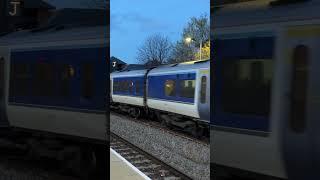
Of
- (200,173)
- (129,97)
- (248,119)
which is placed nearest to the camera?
(248,119)

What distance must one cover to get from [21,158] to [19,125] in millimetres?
183

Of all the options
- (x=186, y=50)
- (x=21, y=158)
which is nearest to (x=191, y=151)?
(x=186, y=50)

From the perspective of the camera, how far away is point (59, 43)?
78.1 inches

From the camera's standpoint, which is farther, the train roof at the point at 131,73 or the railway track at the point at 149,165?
the train roof at the point at 131,73

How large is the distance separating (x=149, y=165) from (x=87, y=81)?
4590 millimetres

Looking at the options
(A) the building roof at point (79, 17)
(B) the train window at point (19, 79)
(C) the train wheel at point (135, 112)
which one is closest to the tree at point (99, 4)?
(A) the building roof at point (79, 17)

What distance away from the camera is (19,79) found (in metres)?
2.08

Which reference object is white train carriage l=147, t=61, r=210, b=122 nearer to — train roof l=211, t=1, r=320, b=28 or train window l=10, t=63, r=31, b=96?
train window l=10, t=63, r=31, b=96

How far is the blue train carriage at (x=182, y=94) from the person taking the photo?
8.52 meters

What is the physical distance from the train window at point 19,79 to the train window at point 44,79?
0.05 m

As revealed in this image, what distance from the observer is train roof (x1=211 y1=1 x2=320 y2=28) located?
1.50 m

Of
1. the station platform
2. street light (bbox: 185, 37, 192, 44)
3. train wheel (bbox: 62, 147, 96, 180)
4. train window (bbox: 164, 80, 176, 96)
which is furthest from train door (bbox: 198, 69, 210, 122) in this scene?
train wheel (bbox: 62, 147, 96, 180)

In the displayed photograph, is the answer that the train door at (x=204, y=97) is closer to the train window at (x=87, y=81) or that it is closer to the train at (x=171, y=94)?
the train at (x=171, y=94)

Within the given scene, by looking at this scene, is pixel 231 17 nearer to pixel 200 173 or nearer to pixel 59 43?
pixel 59 43
